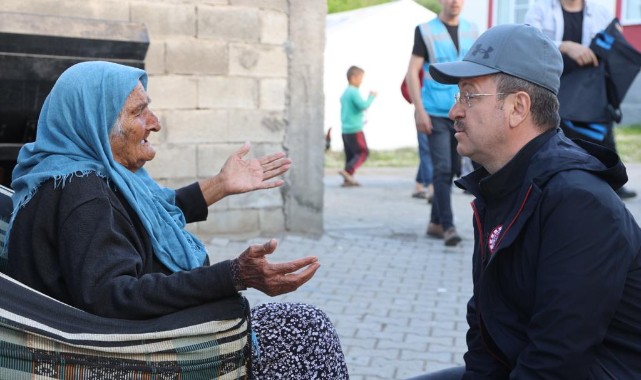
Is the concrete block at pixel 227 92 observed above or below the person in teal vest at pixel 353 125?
above

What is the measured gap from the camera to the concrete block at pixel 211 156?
7789 mm

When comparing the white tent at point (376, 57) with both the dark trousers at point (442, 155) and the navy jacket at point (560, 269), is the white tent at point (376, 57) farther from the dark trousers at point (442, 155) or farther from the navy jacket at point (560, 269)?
the navy jacket at point (560, 269)

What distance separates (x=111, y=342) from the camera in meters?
2.49

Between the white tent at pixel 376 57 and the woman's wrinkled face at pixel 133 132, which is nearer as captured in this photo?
the woman's wrinkled face at pixel 133 132

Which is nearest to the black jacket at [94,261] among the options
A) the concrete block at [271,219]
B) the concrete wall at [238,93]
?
the concrete wall at [238,93]

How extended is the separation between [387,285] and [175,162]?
203 cm

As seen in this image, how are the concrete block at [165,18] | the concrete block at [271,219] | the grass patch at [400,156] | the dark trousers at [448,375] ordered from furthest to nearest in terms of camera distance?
the grass patch at [400,156] → the concrete block at [271,219] → the concrete block at [165,18] → the dark trousers at [448,375]

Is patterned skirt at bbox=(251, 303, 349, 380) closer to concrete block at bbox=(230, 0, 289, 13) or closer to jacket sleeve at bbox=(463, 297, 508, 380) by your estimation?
jacket sleeve at bbox=(463, 297, 508, 380)

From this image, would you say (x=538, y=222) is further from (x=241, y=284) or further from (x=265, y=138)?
(x=265, y=138)

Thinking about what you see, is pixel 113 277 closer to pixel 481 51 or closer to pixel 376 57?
pixel 481 51

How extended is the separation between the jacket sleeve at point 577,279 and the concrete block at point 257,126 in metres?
5.57

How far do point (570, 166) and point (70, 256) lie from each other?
4.38 feet

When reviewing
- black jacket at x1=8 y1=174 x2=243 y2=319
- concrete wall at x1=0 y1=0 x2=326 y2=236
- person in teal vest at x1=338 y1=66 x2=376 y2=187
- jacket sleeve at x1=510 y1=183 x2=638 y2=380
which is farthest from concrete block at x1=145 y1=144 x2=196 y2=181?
person in teal vest at x1=338 y1=66 x2=376 y2=187

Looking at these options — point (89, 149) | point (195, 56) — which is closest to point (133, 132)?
point (89, 149)
